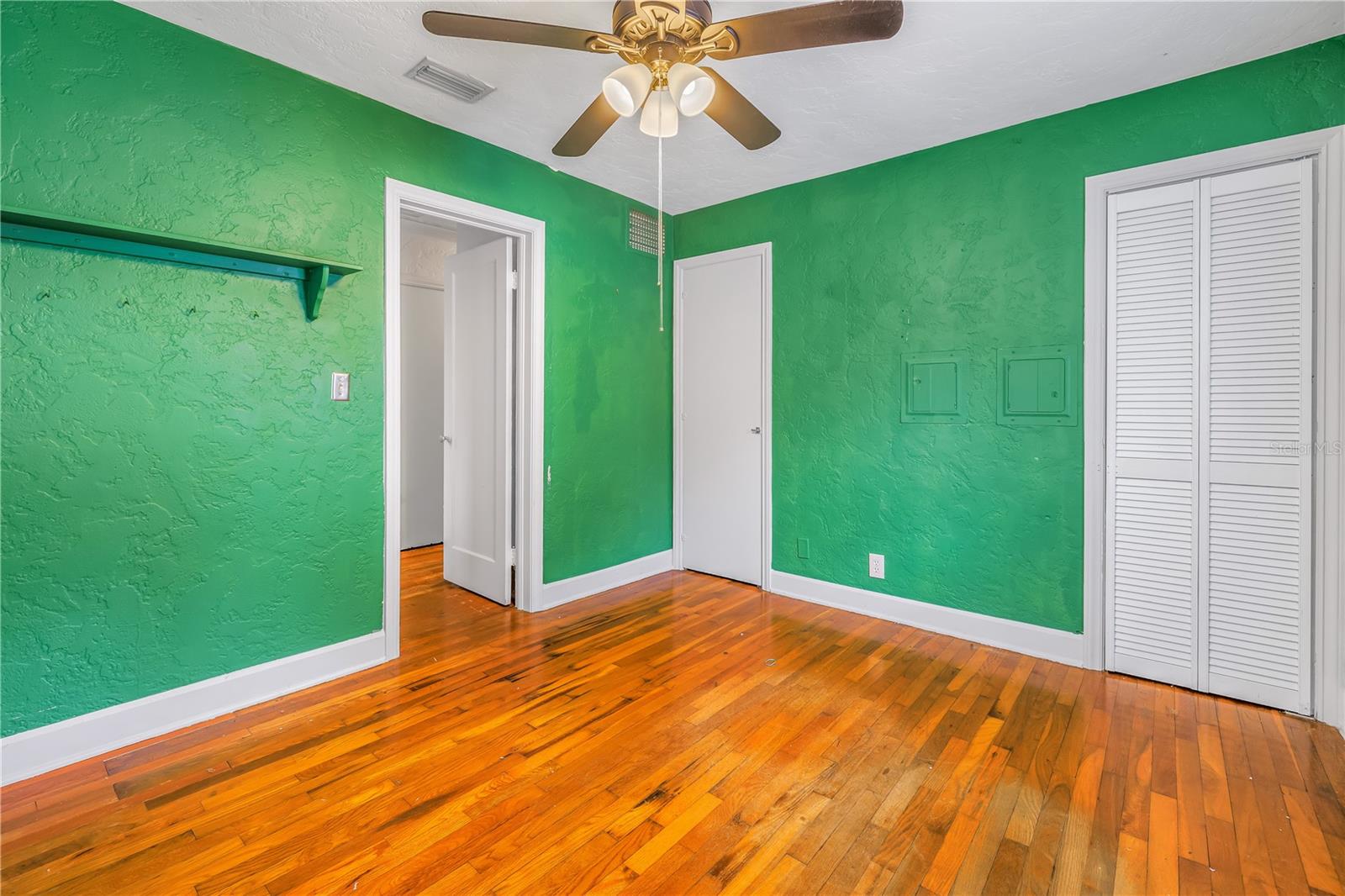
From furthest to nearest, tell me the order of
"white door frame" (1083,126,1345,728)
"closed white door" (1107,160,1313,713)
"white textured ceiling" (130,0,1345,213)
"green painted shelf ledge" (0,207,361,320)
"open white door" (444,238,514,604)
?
"open white door" (444,238,514,604) < "closed white door" (1107,160,1313,713) < "white door frame" (1083,126,1345,728) < "white textured ceiling" (130,0,1345,213) < "green painted shelf ledge" (0,207,361,320)

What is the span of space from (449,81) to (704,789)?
2926 millimetres

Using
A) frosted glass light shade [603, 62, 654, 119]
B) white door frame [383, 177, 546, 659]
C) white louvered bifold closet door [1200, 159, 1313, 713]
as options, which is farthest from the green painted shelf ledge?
white louvered bifold closet door [1200, 159, 1313, 713]

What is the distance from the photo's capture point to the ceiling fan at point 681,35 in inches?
62.5

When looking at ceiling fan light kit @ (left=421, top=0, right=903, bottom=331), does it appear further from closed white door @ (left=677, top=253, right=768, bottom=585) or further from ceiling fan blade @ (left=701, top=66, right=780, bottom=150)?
closed white door @ (left=677, top=253, right=768, bottom=585)

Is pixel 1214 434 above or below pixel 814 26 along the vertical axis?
below

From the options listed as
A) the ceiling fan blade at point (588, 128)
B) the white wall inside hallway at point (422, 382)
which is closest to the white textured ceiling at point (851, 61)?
the ceiling fan blade at point (588, 128)

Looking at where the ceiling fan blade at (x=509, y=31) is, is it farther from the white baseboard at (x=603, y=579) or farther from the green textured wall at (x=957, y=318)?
the white baseboard at (x=603, y=579)

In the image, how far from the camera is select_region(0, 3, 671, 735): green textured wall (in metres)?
1.94

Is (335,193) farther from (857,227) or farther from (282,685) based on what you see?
(857,227)

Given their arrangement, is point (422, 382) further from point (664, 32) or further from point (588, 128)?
point (664, 32)

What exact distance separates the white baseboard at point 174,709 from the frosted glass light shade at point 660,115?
2.50 m

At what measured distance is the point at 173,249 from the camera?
85.7 inches

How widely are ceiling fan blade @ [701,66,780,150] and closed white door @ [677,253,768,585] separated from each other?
5.57 feet

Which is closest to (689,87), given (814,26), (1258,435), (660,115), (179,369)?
(660,115)
